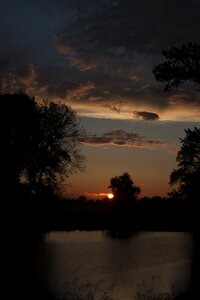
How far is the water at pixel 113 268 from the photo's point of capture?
92.9 feet

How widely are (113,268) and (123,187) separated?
81105 millimetres

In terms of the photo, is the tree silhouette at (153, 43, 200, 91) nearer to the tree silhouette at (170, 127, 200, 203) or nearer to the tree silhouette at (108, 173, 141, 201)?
the tree silhouette at (170, 127, 200, 203)

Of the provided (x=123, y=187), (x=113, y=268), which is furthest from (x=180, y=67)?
(x=123, y=187)

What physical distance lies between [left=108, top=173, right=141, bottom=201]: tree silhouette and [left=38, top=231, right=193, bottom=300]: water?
54.9 metres

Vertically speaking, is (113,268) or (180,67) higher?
(180,67)

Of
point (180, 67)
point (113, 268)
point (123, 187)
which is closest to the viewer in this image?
point (180, 67)

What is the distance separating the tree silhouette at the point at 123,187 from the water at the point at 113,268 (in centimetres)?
5492

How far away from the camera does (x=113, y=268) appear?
130ft

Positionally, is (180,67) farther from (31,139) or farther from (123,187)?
(123,187)

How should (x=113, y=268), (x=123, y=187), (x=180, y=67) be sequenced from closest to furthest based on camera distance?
(x=180, y=67)
(x=113, y=268)
(x=123, y=187)

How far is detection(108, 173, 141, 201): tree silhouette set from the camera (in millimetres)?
118394

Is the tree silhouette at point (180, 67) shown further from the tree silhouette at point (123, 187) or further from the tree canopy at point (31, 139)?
the tree silhouette at point (123, 187)

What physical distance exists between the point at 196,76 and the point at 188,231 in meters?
79.9

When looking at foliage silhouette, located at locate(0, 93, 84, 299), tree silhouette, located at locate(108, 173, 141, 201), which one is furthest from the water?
tree silhouette, located at locate(108, 173, 141, 201)
